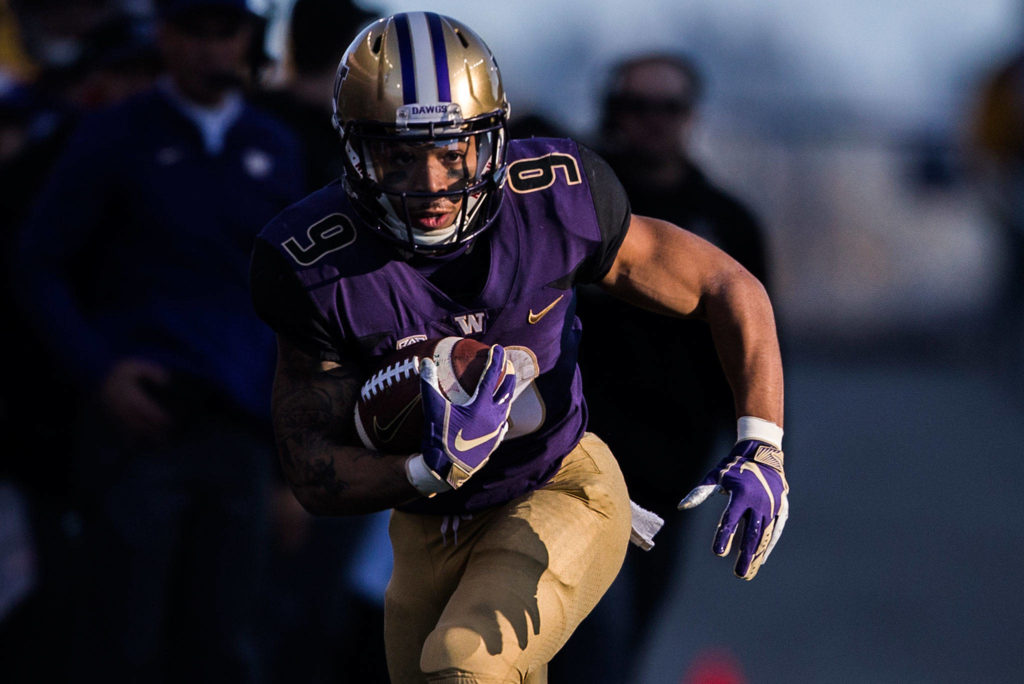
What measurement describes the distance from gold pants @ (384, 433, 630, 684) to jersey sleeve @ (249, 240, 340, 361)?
1.58 feet

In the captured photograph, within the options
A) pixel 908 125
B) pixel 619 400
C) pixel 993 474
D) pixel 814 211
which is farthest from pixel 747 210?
pixel 908 125

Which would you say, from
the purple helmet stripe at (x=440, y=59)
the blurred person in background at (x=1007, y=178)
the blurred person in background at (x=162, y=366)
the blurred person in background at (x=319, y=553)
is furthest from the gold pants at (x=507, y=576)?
the blurred person in background at (x=1007, y=178)

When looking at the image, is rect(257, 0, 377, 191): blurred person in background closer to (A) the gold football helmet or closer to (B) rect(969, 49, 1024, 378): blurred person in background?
(A) the gold football helmet

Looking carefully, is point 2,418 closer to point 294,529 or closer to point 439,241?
point 294,529

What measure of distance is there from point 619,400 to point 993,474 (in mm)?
6854

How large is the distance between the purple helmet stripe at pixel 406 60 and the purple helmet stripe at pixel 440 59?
5 cm

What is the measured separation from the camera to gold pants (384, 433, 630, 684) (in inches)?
118

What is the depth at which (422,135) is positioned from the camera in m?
3.17

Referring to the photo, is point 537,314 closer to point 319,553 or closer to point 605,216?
point 605,216

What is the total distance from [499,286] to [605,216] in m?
0.28

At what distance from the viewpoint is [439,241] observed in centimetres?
320

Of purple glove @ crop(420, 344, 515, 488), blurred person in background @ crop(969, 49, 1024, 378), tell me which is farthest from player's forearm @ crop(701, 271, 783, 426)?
blurred person in background @ crop(969, 49, 1024, 378)

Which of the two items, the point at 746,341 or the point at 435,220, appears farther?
the point at 746,341

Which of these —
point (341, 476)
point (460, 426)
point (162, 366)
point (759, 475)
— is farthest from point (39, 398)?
point (759, 475)
